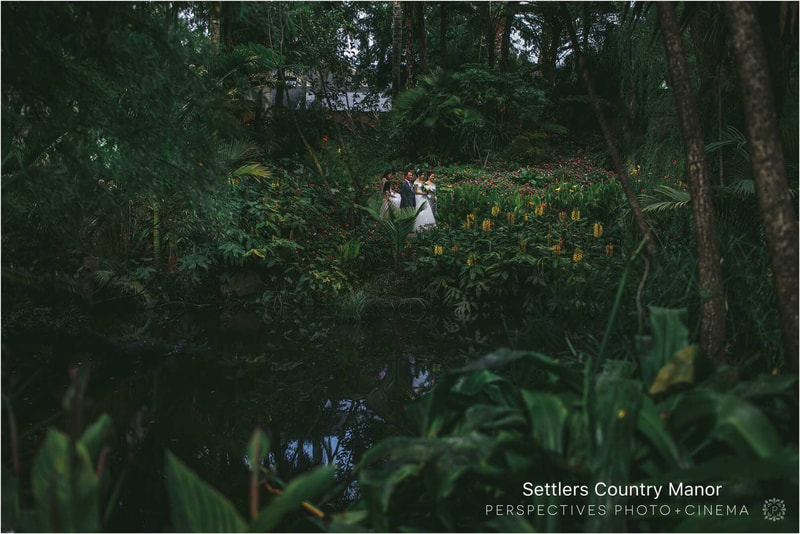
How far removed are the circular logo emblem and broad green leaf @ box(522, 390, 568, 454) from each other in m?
0.59

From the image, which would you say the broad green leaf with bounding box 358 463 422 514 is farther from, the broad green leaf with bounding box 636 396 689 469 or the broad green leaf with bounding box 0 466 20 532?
the broad green leaf with bounding box 0 466 20 532

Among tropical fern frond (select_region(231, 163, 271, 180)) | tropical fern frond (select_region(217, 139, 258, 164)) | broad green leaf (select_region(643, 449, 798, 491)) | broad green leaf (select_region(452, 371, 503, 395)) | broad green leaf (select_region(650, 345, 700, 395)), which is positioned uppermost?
tropical fern frond (select_region(217, 139, 258, 164))

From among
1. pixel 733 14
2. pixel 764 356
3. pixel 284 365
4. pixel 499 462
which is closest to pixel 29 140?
pixel 284 365

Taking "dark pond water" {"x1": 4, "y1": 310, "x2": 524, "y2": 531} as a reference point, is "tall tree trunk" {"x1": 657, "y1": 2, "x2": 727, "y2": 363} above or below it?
above

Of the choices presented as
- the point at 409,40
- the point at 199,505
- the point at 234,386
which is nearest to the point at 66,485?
the point at 199,505

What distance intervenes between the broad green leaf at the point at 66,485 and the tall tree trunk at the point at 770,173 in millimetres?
2367

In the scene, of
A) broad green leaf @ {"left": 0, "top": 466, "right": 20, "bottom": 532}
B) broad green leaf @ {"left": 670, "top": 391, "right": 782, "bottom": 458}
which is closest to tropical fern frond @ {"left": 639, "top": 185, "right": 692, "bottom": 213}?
broad green leaf @ {"left": 670, "top": 391, "right": 782, "bottom": 458}

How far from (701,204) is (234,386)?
12.6ft

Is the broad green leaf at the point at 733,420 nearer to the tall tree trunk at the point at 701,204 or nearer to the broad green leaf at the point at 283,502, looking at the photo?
the tall tree trunk at the point at 701,204

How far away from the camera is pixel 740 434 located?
1804 mm

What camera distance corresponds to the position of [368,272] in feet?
30.2

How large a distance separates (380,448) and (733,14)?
208cm

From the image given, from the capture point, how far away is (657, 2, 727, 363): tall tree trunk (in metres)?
2.74

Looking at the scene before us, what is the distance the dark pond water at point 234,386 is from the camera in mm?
3693
